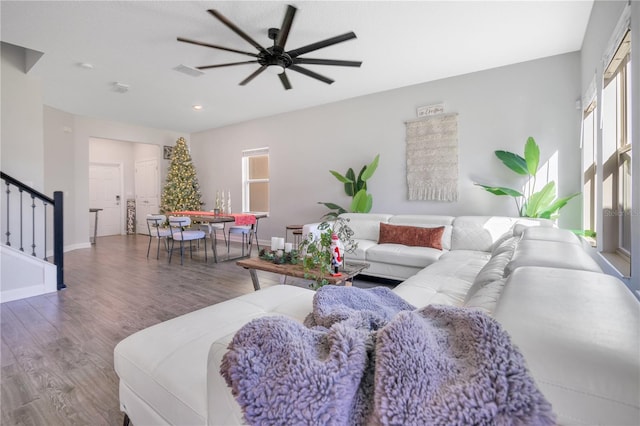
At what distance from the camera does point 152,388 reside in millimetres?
1054

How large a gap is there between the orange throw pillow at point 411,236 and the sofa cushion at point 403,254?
8 centimetres

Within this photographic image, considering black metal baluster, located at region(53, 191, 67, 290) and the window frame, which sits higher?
the window frame

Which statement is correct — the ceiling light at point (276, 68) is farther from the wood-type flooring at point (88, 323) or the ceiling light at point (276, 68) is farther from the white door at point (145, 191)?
the white door at point (145, 191)

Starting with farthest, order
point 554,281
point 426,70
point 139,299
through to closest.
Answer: point 426,70
point 139,299
point 554,281

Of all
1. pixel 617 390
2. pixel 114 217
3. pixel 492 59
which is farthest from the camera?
pixel 114 217

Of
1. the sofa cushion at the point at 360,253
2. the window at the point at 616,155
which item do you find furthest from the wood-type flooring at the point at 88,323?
the window at the point at 616,155

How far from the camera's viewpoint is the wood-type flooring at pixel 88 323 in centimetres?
153

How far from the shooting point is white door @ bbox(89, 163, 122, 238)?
24.8 feet

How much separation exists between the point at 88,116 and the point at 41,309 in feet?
15.3

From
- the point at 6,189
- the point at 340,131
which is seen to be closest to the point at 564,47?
the point at 340,131

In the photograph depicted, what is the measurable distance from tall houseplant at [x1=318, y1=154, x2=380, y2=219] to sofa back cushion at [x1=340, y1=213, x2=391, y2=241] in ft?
0.85

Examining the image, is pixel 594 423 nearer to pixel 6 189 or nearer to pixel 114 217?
pixel 6 189

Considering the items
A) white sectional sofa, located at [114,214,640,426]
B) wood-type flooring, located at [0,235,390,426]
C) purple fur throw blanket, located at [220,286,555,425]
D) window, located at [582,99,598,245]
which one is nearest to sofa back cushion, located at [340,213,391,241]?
wood-type flooring, located at [0,235,390,426]

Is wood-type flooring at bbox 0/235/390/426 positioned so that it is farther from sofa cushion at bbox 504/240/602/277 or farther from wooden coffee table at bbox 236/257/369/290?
sofa cushion at bbox 504/240/602/277
